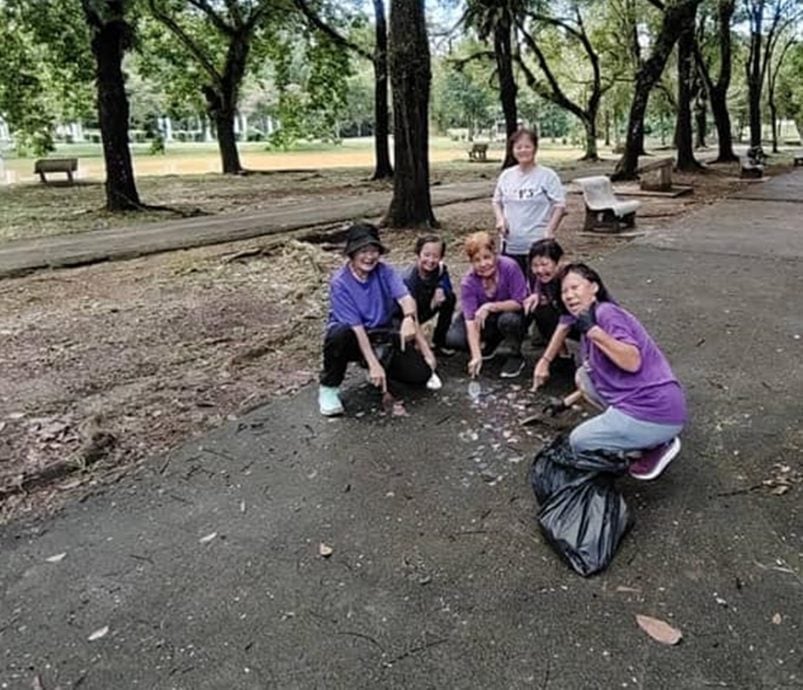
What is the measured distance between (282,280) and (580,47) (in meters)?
26.7

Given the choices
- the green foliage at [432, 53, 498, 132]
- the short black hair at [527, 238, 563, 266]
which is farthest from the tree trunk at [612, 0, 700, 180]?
the green foliage at [432, 53, 498, 132]

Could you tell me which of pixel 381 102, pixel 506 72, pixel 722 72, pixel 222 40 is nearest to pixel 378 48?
pixel 381 102

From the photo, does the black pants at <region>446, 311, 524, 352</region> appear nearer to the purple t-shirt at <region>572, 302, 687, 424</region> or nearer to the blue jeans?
the purple t-shirt at <region>572, 302, 687, 424</region>

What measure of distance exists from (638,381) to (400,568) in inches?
43.2

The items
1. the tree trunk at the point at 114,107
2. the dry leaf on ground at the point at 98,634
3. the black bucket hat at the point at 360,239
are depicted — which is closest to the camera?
the dry leaf on ground at the point at 98,634

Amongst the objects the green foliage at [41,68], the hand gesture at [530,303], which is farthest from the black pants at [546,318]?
the green foliage at [41,68]

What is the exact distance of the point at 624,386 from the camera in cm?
278

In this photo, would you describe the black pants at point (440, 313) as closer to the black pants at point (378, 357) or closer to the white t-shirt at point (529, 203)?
the black pants at point (378, 357)

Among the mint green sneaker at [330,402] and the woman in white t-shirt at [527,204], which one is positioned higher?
the woman in white t-shirt at [527,204]

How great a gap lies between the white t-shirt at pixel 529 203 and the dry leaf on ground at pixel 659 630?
3035mm

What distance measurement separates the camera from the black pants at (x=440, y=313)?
4429mm

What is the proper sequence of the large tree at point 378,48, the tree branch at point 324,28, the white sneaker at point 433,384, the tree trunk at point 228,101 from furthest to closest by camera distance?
1. the tree trunk at point 228,101
2. the tree branch at point 324,28
3. the large tree at point 378,48
4. the white sneaker at point 433,384

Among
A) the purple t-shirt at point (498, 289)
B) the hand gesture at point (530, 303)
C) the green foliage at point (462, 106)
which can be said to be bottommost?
the hand gesture at point (530, 303)

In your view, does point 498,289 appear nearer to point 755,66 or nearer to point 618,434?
point 618,434
